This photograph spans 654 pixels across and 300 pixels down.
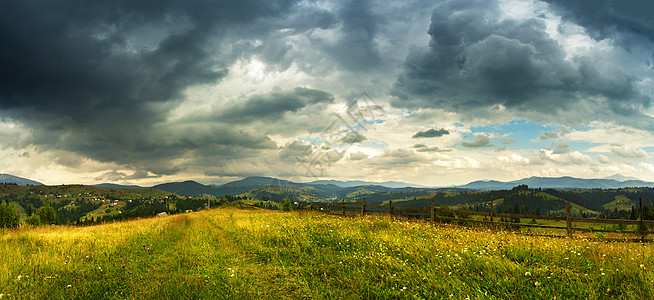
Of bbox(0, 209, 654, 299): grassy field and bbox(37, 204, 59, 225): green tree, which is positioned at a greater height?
bbox(0, 209, 654, 299): grassy field

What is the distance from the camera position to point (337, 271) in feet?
24.1

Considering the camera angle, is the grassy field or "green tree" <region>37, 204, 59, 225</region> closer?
the grassy field

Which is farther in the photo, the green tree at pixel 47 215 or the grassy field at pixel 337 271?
the green tree at pixel 47 215

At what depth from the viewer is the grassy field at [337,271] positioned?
5.87 metres

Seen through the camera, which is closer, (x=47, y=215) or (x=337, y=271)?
(x=337, y=271)

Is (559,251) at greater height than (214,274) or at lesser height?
greater

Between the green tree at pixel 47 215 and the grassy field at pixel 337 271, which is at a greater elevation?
the grassy field at pixel 337 271

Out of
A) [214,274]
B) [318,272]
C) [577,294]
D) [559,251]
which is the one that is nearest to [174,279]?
[214,274]

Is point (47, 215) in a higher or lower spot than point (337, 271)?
lower

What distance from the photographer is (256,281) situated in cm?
698

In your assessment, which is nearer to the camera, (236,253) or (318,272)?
(318,272)

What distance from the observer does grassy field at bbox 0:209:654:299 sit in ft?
19.2

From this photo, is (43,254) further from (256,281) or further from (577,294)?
(577,294)

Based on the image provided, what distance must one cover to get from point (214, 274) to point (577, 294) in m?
7.86
